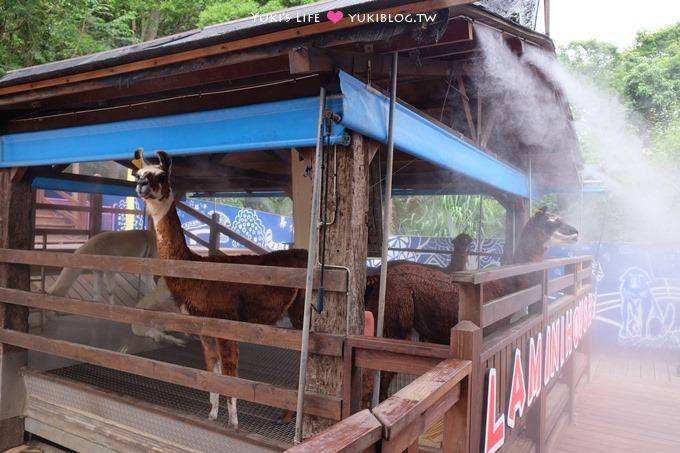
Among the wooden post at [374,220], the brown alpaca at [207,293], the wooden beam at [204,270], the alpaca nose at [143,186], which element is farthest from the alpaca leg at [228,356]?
the wooden post at [374,220]

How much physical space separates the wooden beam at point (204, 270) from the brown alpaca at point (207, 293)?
49 centimetres

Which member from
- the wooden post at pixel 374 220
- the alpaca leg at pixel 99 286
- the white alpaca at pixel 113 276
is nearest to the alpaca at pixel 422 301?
the wooden post at pixel 374 220

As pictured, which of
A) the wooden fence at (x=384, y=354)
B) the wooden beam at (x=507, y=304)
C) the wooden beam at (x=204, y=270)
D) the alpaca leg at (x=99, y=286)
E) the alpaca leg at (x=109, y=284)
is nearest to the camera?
the wooden fence at (x=384, y=354)

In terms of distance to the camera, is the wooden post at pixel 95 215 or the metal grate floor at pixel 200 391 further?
the wooden post at pixel 95 215

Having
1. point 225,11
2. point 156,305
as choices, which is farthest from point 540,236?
point 225,11

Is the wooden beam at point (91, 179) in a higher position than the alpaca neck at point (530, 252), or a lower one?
higher

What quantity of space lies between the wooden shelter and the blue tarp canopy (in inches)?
0.6

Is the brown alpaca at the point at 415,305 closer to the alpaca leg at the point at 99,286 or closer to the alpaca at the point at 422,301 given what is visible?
the alpaca at the point at 422,301

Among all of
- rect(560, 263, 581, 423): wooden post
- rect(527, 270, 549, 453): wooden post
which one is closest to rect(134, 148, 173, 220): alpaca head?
rect(527, 270, 549, 453): wooden post

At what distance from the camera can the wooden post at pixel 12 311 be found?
480 cm

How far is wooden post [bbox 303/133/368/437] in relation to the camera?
283cm

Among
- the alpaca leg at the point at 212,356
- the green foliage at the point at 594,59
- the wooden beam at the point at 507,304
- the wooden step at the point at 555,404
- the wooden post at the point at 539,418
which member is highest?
the green foliage at the point at 594,59

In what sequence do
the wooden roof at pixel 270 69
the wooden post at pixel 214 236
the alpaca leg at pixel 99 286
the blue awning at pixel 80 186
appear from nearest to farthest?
the wooden roof at pixel 270 69, the blue awning at pixel 80 186, the alpaca leg at pixel 99 286, the wooden post at pixel 214 236

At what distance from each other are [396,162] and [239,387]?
3.99 meters
